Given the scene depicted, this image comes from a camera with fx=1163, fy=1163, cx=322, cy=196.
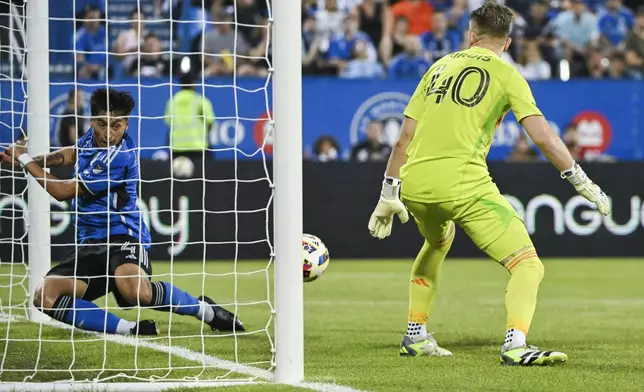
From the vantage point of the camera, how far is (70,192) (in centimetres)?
661

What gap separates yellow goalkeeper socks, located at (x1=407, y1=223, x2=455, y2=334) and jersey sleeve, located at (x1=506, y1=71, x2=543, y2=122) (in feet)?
3.00

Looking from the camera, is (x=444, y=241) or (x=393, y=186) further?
(x=444, y=241)

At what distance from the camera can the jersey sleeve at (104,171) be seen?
6.71m

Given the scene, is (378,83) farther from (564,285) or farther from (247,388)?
(247,388)

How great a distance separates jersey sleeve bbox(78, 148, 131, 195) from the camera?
22.0 ft

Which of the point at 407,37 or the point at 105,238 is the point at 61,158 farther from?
the point at 407,37

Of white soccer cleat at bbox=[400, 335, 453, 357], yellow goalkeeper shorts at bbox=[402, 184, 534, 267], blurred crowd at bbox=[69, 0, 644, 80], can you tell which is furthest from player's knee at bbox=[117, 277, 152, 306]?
blurred crowd at bbox=[69, 0, 644, 80]

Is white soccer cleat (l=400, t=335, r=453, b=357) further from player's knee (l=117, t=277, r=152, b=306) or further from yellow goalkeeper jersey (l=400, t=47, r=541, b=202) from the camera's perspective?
player's knee (l=117, t=277, r=152, b=306)

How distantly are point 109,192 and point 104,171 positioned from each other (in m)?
0.19

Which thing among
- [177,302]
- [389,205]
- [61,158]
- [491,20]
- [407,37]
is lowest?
[177,302]

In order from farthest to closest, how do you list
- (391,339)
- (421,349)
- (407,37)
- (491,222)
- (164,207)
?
(407,37) < (164,207) < (391,339) < (421,349) < (491,222)

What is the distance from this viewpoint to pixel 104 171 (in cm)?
676

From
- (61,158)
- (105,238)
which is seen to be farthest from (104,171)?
(105,238)

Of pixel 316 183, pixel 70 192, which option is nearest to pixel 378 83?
pixel 316 183
